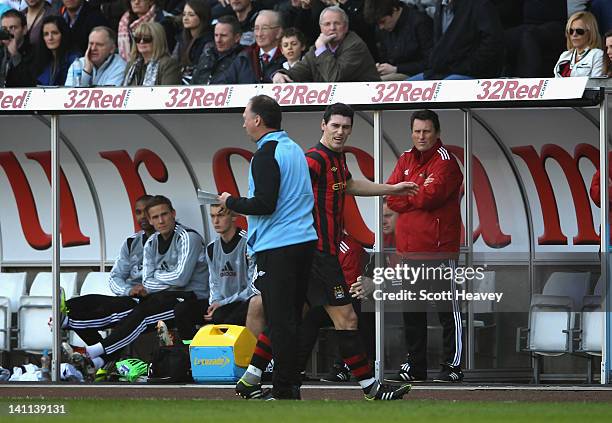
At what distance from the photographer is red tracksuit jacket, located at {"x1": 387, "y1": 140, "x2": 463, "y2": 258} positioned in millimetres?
11586

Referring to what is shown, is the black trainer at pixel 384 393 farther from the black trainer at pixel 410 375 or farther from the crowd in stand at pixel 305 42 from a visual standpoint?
the crowd in stand at pixel 305 42

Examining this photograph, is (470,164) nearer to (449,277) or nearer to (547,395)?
(449,277)

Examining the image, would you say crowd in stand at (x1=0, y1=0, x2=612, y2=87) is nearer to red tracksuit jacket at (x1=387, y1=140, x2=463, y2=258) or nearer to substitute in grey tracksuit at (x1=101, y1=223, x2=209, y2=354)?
red tracksuit jacket at (x1=387, y1=140, x2=463, y2=258)

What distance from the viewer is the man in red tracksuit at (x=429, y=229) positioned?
11.6 meters

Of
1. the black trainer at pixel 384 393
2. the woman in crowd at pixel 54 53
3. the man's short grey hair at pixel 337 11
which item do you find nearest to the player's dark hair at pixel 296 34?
→ the man's short grey hair at pixel 337 11

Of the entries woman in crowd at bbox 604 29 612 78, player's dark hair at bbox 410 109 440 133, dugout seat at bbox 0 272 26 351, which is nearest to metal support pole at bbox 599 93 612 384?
woman in crowd at bbox 604 29 612 78

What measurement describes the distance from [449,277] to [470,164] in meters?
1.15

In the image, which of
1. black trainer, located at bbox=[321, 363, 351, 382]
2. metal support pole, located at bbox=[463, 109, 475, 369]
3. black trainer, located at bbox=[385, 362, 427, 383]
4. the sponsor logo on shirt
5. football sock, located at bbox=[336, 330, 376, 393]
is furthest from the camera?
the sponsor logo on shirt

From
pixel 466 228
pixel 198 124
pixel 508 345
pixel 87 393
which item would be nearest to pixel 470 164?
pixel 466 228

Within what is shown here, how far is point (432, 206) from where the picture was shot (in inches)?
458

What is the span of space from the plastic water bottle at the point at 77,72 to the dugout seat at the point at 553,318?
490cm

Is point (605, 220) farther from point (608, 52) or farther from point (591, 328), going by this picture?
point (608, 52)

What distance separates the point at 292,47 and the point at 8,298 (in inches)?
137

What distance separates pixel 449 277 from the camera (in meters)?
11.9
